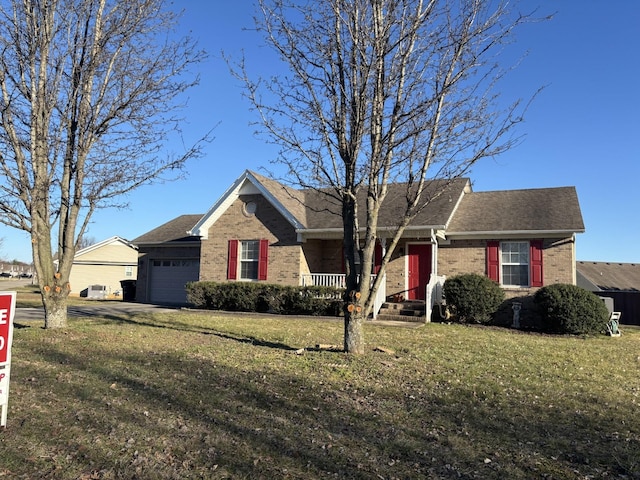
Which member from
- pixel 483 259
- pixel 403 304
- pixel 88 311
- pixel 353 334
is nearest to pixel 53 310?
pixel 353 334

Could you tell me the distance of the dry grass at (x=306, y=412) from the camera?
401 centimetres

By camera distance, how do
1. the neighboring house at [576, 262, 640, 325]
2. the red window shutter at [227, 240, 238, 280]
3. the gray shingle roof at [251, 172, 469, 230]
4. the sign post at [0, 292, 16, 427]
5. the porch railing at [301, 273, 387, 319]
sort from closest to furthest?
the sign post at [0, 292, 16, 427], the gray shingle roof at [251, 172, 469, 230], the porch railing at [301, 273, 387, 319], the red window shutter at [227, 240, 238, 280], the neighboring house at [576, 262, 640, 325]

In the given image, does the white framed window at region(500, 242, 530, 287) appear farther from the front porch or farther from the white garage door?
the white garage door

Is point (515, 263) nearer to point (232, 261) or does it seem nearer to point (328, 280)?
point (328, 280)

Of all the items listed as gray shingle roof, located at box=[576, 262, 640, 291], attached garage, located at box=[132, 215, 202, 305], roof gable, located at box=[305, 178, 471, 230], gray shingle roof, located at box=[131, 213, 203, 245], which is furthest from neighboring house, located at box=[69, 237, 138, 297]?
gray shingle roof, located at box=[576, 262, 640, 291]

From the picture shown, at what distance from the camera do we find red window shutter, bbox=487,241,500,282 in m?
16.2

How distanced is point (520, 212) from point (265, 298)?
9.56m

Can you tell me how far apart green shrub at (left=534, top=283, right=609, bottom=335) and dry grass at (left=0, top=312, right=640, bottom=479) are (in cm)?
373

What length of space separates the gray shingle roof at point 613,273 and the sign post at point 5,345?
3465 centimetres

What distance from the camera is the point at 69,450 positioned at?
13.4 feet

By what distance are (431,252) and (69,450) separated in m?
14.6

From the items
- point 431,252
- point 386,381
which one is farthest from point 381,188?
point 431,252

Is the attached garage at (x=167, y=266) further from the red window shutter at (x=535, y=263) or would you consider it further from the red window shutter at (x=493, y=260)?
the red window shutter at (x=535, y=263)

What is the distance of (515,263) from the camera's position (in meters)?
16.2
